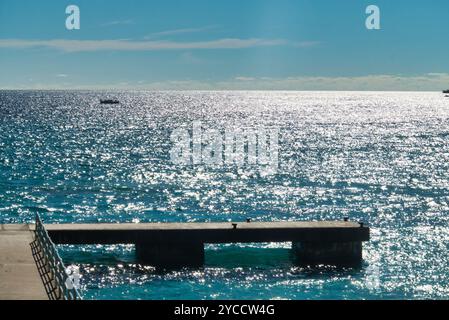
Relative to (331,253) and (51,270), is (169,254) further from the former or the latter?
(51,270)

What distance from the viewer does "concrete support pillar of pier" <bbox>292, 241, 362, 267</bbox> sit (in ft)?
110

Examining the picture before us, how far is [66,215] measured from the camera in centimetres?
4941

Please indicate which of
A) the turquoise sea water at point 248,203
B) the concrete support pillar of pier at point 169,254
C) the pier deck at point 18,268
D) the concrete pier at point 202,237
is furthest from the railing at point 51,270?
the concrete support pillar of pier at point 169,254

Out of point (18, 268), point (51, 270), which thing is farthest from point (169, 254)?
point (51, 270)

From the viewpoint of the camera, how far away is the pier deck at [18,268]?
69.1 ft

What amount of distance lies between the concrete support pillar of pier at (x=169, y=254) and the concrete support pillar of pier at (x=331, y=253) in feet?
17.2

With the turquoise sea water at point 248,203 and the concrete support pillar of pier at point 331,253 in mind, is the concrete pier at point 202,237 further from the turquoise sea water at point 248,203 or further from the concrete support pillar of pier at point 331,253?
the turquoise sea water at point 248,203

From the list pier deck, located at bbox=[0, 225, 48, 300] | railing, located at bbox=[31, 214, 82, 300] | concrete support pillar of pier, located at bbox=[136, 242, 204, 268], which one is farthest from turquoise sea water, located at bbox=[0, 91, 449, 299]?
railing, located at bbox=[31, 214, 82, 300]

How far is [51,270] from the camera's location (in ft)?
74.2

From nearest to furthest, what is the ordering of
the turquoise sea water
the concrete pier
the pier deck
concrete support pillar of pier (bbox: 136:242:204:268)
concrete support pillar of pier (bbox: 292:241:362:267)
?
the pier deck < the turquoise sea water < the concrete pier < concrete support pillar of pier (bbox: 136:242:204:268) < concrete support pillar of pier (bbox: 292:241:362:267)

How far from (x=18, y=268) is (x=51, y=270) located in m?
1.96

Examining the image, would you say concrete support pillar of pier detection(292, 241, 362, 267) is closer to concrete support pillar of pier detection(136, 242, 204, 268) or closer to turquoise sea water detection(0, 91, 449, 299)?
turquoise sea water detection(0, 91, 449, 299)
